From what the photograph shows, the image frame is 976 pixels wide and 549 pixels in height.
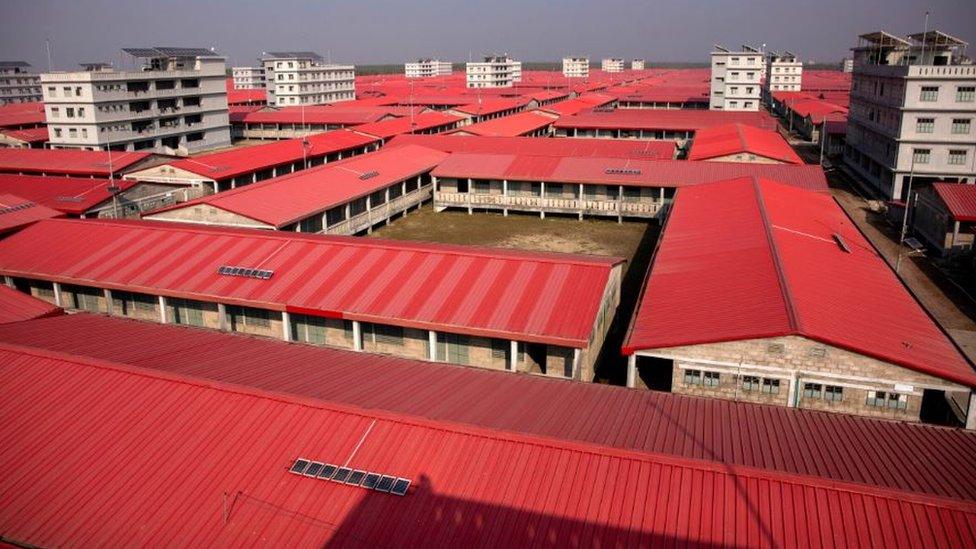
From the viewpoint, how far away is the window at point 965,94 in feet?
177

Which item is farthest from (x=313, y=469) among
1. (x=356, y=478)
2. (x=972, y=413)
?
(x=972, y=413)

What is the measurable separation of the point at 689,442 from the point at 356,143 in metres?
68.6

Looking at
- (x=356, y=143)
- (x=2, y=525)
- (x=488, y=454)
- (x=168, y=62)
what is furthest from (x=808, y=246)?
(x=168, y=62)

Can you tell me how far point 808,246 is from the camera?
31.5 meters

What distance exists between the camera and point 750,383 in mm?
22812

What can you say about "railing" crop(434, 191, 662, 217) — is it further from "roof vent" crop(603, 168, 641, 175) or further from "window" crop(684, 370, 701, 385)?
"window" crop(684, 370, 701, 385)

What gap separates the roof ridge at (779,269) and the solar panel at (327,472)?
14.4m

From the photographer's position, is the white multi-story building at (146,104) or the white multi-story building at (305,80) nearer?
the white multi-story building at (146,104)

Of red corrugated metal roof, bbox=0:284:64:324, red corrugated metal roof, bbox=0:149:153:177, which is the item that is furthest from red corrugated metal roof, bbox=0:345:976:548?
red corrugated metal roof, bbox=0:149:153:177

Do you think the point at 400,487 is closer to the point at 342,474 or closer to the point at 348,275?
the point at 342,474

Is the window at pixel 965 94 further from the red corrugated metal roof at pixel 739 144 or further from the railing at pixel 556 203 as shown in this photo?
the railing at pixel 556 203

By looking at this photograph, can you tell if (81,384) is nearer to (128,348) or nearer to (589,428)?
(128,348)

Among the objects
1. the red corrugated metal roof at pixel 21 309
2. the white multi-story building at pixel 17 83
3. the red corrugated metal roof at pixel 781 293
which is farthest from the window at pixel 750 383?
the white multi-story building at pixel 17 83

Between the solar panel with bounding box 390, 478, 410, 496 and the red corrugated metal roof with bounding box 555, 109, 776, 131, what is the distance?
8120 centimetres
